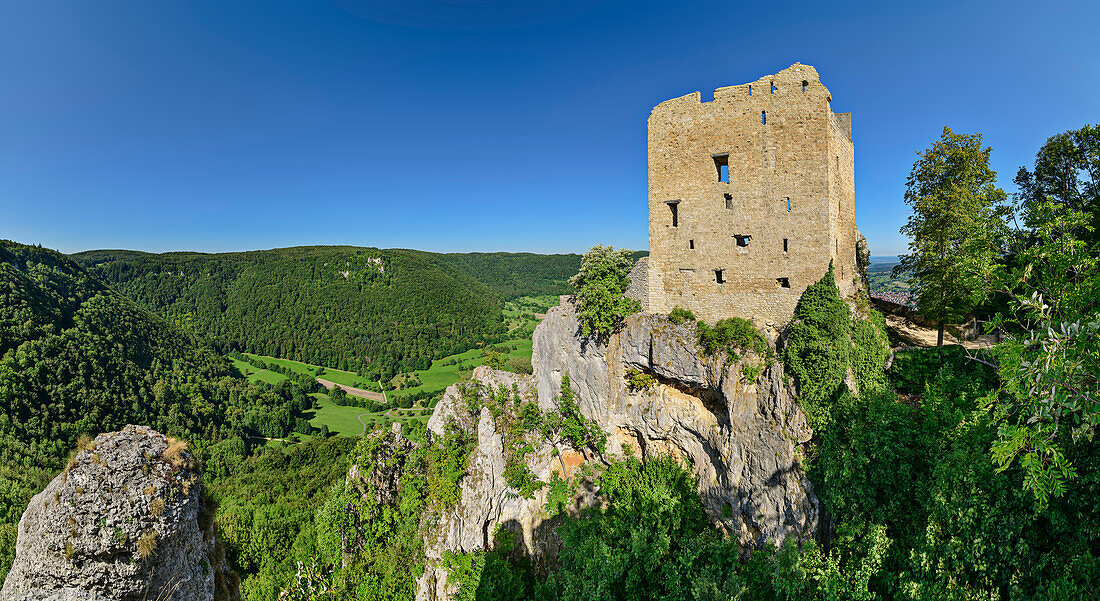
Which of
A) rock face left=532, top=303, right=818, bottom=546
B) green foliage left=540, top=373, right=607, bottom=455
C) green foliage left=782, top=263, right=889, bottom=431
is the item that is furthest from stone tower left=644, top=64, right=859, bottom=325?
green foliage left=540, top=373, right=607, bottom=455

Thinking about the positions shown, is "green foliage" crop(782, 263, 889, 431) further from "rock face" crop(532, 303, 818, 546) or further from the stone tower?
the stone tower

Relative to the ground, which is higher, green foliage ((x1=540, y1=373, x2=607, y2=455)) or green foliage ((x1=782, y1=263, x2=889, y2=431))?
green foliage ((x1=782, y1=263, x2=889, y2=431))

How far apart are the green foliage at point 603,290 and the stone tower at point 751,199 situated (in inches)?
39.9

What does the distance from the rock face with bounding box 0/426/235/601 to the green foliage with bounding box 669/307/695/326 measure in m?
13.6

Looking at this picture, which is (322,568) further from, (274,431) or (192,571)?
(274,431)

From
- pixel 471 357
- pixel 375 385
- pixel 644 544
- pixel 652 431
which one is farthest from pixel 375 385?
pixel 644 544

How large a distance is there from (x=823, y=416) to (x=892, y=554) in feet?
11.0

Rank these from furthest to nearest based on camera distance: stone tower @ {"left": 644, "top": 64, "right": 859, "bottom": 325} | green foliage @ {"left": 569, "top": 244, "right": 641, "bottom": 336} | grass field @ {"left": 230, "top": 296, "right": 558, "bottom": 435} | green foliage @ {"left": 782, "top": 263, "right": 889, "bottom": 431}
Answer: grass field @ {"left": 230, "top": 296, "right": 558, "bottom": 435} < green foliage @ {"left": 569, "top": 244, "right": 641, "bottom": 336} < stone tower @ {"left": 644, "top": 64, "right": 859, "bottom": 325} < green foliage @ {"left": 782, "top": 263, "right": 889, "bottom": 431}

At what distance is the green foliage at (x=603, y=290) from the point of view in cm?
1564

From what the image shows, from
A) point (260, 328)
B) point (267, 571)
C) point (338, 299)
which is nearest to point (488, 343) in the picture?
point (338, 299)

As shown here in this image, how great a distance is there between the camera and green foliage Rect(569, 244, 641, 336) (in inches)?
616

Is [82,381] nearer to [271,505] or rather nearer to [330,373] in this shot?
[271,505]

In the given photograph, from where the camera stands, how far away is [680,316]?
14945 millimetres

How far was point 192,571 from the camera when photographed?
6.70 meters
